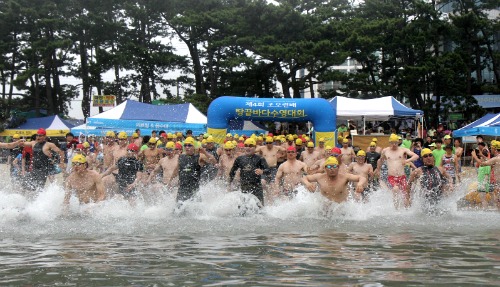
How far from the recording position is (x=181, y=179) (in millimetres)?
10844

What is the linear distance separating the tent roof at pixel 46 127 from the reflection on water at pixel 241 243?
2194 cm

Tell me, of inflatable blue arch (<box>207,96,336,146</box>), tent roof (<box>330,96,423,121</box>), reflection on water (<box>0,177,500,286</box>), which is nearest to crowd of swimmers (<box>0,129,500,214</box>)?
reflection on water (<box>0,177,500,286</box>)

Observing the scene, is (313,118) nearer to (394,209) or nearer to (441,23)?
(394,209)

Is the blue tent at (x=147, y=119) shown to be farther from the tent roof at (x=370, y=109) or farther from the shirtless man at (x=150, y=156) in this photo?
the shirtless man at (x=150, y=156)

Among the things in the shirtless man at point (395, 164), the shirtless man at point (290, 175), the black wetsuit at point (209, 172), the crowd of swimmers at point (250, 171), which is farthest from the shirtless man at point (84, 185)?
the shirtless man at point (395, 164)

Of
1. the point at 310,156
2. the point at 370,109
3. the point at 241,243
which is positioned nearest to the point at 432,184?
the point at 310,156

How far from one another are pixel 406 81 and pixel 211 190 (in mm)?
23886

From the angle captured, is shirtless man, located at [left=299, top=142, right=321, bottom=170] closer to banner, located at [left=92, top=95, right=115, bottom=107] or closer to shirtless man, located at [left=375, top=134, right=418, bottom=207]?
shirtless man, located at [left=375, top=134, right=418, bottom=207]

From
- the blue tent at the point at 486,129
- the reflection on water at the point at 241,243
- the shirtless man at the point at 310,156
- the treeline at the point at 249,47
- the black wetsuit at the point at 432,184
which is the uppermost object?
the treeline at the point at 249,47

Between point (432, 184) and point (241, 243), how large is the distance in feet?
13.4

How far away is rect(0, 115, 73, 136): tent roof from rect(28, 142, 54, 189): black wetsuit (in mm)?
20137

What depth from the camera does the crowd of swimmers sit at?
10258 mm

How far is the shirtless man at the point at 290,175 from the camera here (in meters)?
11.5

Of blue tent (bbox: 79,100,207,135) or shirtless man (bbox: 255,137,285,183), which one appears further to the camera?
blue tent (bbox: 79,100,207,135)
